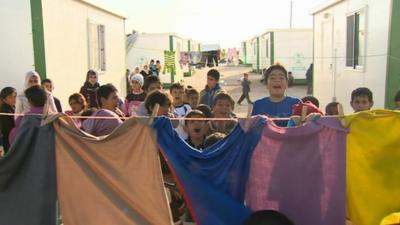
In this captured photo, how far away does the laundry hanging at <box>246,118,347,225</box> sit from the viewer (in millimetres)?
3109

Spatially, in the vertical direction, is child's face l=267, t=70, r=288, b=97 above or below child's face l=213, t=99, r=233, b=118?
above

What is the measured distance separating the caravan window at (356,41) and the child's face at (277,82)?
495cm

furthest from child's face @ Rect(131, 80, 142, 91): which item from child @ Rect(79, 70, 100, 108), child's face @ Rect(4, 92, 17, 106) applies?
child's face @ Rect(4, 92, 17, 106)

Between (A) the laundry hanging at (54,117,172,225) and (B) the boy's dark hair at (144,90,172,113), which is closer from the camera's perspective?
(A) the laundry hanging at (54,117,172,225)

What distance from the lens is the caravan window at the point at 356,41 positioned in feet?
28.9

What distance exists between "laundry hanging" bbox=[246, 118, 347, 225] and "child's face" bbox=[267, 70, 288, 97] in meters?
1.00

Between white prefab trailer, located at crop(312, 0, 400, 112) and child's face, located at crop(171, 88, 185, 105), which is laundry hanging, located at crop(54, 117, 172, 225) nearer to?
child's face, located at crop(171, 88, 185, 105)

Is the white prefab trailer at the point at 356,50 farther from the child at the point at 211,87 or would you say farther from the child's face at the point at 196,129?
the child's face at the point at 196,129

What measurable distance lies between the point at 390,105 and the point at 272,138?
4555 millimetres

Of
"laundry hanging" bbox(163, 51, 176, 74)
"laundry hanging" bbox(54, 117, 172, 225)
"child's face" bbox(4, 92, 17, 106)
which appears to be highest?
"laundry hanging" bbox(163, 51, 176, 74)

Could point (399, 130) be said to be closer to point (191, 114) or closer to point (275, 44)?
point (191, 114)

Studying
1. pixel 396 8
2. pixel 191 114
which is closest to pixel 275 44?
pixel 396 8

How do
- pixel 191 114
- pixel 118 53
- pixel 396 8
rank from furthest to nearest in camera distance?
1. pixel 118 53
2. pixel 396 8
3. pixel 191 114

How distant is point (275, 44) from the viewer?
2470 centimetres
